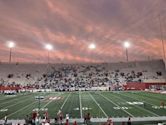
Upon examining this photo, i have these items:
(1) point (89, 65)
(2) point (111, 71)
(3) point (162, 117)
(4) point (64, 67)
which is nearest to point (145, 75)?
(2) point (111, 71)

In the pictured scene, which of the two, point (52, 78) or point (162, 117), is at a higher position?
point (52, 78)

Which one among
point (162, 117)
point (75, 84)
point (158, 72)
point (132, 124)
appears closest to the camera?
point (132, 124)

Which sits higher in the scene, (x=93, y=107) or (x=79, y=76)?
(x=79, y=76)

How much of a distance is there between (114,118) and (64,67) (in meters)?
62.9

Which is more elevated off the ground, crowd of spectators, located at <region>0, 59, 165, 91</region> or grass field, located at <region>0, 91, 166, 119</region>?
crowd of spectators, located at <region>0, 59, 165, 91</region>

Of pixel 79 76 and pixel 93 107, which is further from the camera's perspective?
pixel 79 76

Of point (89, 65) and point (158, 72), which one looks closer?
point (158, 72)

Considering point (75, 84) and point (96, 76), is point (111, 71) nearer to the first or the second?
point (96, 76)

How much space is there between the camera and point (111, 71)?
76250mm

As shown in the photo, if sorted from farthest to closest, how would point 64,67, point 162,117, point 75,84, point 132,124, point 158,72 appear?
point 64,67 < point 158,72 < point 75,84 < point 162,117 < point 132,124

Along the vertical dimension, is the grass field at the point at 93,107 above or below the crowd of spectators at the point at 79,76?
below

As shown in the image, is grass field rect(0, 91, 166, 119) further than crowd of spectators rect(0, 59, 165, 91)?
No

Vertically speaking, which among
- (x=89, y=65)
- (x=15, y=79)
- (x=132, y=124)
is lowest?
(x=132, y=124)

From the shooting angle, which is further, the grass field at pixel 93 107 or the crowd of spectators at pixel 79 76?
the crowd of spectators at pixel 79 76
